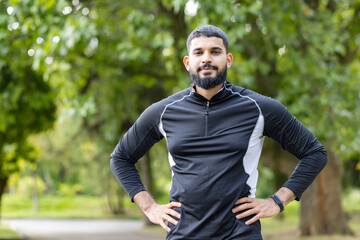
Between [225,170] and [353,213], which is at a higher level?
[225,170]

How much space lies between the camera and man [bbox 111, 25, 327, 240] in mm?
2775

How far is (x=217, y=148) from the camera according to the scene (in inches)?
111

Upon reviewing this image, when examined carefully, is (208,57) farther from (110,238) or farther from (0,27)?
(110,238)

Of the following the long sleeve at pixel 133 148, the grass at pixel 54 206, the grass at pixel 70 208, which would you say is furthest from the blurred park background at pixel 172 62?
the grass at pixel 54 206

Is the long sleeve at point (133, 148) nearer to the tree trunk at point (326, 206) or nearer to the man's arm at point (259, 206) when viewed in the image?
the man's arm at point (259, 206)

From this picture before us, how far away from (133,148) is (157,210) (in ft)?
1.33

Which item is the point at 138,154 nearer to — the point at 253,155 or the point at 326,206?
the point at 253,155

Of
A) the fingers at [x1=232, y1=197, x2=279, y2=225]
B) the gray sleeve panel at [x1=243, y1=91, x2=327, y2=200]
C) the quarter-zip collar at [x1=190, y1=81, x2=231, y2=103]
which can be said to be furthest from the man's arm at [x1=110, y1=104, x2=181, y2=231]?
the gray sleeve panel at [x1=243, y1=91, x2=327, y2=200]

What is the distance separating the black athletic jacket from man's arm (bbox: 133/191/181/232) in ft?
0.13

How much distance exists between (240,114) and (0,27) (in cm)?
776

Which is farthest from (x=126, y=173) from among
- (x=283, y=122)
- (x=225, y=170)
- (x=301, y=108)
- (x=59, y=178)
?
(x=59, y=178)

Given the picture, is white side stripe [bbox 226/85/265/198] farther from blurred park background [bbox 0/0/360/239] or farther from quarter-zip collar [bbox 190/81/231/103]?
blurred park background [bbox 0/0/360/239]

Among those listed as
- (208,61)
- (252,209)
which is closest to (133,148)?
(208,61)

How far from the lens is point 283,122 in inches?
116
